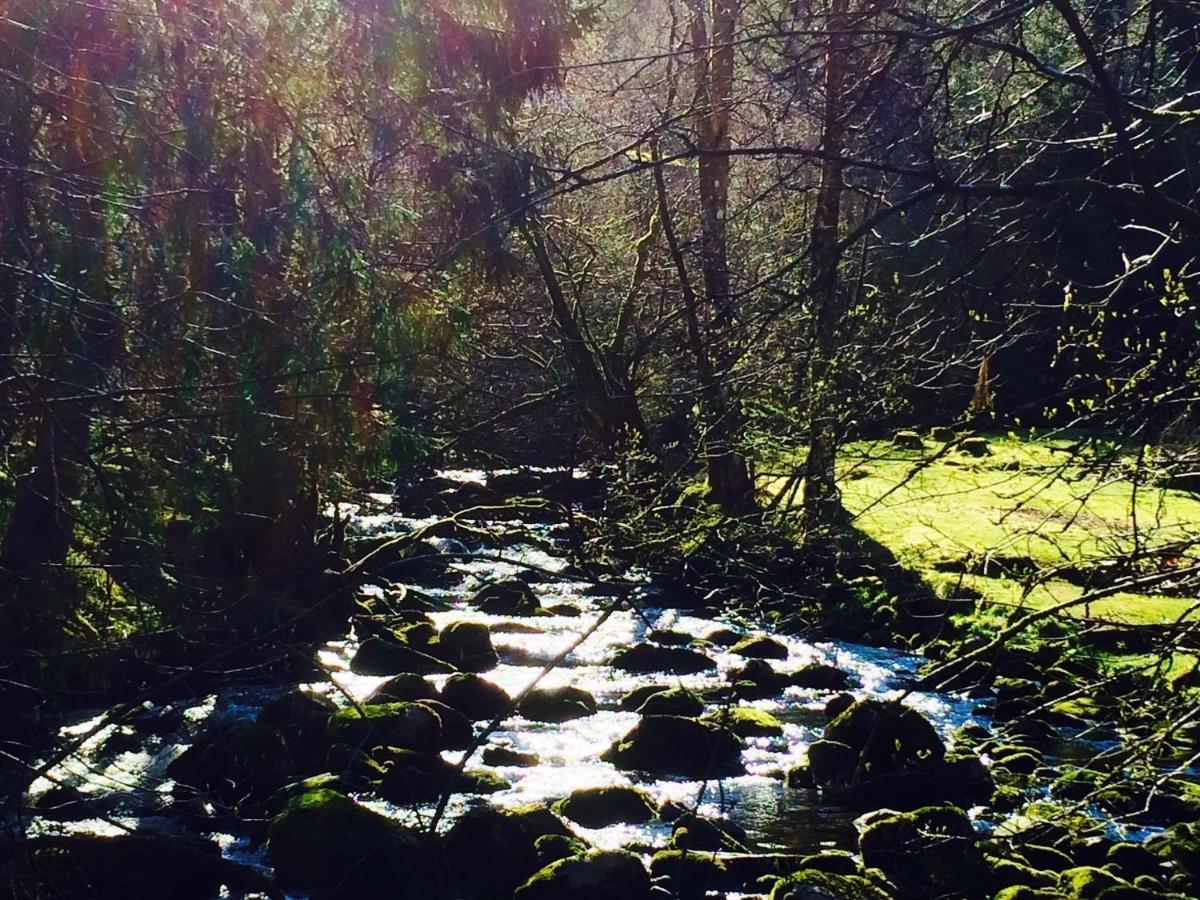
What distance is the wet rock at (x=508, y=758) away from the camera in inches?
401

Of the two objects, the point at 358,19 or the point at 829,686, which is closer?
the point at 358,19

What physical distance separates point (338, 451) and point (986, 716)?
5753 mm

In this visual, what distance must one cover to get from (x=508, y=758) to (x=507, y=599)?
17.6 feet

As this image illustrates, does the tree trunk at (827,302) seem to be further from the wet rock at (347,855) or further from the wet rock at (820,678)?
the wet rock at (820,678)

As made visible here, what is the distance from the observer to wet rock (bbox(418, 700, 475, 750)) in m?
10.5

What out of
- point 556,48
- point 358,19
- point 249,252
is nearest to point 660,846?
point 249,252

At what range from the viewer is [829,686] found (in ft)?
40.2

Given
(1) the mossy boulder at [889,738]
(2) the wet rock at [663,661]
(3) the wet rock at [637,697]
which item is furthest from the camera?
(2) the wet rock at [663,661]

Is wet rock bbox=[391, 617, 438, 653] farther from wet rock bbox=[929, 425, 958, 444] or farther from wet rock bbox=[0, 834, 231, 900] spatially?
wet rock bbox=[929, 425, 958, 444]

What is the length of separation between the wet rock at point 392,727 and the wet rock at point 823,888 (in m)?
3.50

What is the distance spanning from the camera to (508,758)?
33.7ft

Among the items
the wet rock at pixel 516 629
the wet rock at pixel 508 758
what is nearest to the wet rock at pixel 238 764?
the wet rock at pixel 508 758

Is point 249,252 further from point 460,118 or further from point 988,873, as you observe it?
point 988,873

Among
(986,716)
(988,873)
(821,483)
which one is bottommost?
(988,873)
